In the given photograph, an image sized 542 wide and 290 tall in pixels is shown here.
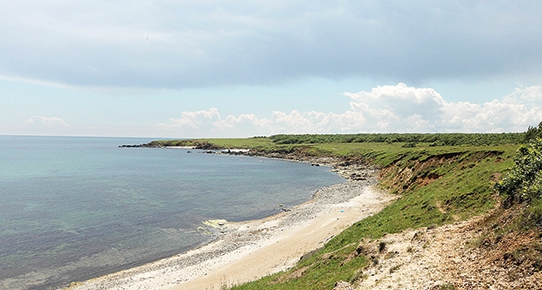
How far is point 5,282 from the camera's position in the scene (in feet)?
93.5

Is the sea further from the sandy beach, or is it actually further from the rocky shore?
the sandy beach

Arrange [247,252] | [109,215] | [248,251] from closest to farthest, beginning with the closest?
1. [247,252]
2. [248,251]
3. [109,215]

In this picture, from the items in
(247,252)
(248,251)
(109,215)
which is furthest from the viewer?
(109,215)

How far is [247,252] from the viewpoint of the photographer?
33.6m

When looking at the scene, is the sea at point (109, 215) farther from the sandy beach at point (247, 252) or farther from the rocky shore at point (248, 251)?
the sandy beach at point (247, 252)

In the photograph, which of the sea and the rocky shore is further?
the sea

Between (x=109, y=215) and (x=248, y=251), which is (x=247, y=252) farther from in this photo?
(x=109, y=215)

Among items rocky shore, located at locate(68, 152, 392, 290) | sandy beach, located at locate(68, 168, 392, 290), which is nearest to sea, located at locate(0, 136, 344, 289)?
rocky shore, located at locate(68, 152, 392, 290)

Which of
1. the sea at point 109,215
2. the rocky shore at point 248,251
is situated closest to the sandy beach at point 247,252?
the rocky shore at point 248,251

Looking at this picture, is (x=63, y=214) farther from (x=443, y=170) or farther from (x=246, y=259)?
(x=443, y=170)

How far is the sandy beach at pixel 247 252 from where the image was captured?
27.2m

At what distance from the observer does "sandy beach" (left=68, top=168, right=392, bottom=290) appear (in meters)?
27.2

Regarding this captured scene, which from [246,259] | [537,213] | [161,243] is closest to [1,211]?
[161,243]

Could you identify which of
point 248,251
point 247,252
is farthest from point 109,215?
point 247,252
